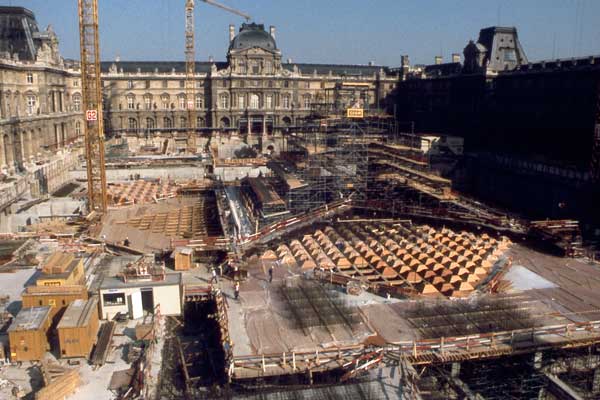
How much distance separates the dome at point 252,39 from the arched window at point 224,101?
771 cm

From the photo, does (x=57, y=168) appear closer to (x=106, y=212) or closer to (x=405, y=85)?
(x=106, y=212)

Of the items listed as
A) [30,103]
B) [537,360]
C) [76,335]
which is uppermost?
[30,103]

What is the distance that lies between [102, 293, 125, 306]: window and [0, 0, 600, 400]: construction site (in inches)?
2.6

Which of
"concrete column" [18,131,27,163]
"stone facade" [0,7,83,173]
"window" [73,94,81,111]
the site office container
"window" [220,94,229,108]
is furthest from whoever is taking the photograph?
"window" [220,94,229,108]

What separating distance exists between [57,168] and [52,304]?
40.4 m

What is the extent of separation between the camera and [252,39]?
92.4 m

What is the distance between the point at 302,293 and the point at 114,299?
8935 mm

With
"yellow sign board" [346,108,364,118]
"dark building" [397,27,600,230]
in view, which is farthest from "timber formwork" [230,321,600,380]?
"yellow sign board" [346,108,364,118]

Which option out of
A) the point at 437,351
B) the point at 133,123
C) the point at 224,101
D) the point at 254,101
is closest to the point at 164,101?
the point at 133,123

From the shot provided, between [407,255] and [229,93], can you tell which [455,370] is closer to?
[407,255]

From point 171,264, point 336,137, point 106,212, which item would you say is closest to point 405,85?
point 336,137

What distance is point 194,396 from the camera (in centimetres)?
2061

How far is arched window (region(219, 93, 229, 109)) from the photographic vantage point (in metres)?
93.6

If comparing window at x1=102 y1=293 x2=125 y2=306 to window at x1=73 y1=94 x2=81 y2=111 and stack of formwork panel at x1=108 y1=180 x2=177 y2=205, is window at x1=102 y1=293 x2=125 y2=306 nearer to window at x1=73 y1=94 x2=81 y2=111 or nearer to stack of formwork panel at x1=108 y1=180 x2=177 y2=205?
stack of formwork panel at x1=108 y1=180 x2=177 y2=205
